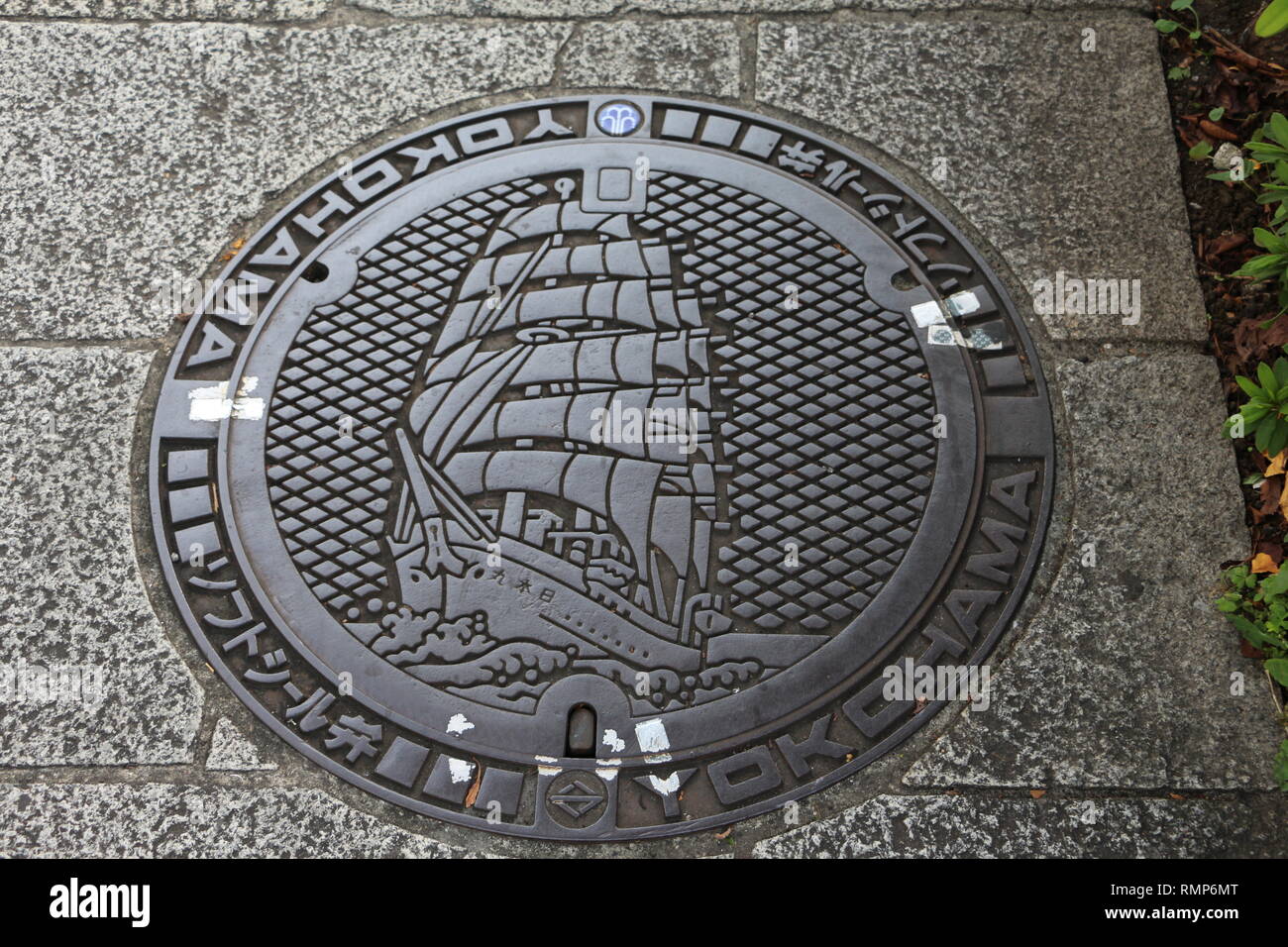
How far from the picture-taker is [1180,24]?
274cm

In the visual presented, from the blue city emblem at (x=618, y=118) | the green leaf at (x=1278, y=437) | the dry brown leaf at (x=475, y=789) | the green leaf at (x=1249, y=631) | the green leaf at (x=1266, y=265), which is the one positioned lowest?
the dry brown leaf at (x=475, y=789)

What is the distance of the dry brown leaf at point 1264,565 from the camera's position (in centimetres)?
216

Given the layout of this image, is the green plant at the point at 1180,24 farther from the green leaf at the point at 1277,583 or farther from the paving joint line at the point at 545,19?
the green leaf at the point at 1277,583

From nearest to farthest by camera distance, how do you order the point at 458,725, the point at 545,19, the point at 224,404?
the point at 458,725
the point at 224,404
the point at 545,19

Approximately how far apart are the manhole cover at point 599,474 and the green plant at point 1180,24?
88 cm

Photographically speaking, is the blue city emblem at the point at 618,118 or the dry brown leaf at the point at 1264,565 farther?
the blue city emblem at the point at 618,118

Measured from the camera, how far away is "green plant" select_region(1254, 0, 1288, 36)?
167cm

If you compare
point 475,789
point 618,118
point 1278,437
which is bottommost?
point 475,789

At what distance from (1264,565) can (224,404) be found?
7.58ft

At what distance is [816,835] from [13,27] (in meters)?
2.98

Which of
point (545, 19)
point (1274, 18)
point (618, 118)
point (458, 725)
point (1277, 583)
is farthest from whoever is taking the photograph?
point (545, 19)

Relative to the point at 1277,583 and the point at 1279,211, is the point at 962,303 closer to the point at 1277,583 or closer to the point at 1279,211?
the point at 1279,211

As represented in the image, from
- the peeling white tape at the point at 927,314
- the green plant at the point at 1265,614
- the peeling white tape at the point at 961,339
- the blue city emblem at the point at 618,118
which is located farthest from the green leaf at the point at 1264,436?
the blue city emblem at the point at 618,118

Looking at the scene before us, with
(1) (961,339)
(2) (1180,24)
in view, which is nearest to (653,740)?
(1) (961,339)
